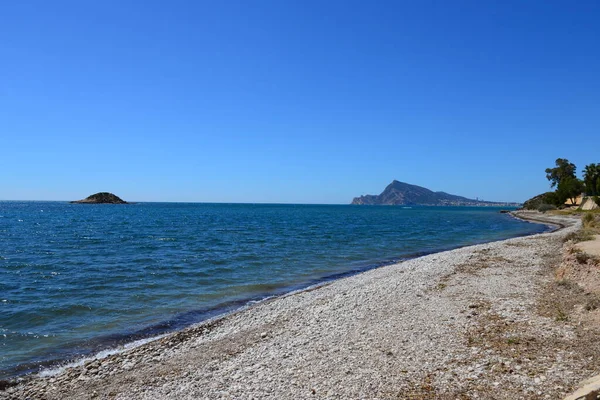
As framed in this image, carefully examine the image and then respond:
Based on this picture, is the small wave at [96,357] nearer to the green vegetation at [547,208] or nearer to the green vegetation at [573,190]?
the green vegetation at [573,190]

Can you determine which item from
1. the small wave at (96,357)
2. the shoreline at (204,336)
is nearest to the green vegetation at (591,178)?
the shoreline at (204,336)

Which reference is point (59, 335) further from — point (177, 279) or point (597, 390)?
point (597, 390)

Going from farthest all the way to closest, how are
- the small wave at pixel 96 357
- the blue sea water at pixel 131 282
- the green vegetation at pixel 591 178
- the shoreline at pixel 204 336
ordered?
the green vegetation at pixel 591 178 < the blue sea water at pixel 131 282 < the small wave at pixel 96 357 < the shoreline at pixel 204 336

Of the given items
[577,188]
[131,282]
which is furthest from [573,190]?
[131,282]

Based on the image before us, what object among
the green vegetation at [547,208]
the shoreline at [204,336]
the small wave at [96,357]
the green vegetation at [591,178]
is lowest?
the small wave at [96,357]

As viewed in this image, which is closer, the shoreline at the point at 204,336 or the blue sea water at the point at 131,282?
the shoreline at the point at 204,336

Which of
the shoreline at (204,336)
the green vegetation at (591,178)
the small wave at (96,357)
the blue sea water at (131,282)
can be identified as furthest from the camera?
the green vegetation at (591,178)

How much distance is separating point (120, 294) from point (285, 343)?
12708mm

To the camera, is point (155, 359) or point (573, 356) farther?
point (155, 359)

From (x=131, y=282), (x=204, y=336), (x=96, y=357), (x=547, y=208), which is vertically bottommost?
(x=96, y=357)

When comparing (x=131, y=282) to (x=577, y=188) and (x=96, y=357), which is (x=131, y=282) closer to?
(x=96, y=357)

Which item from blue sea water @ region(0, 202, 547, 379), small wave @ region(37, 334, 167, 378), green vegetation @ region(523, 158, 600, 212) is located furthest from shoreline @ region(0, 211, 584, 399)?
green vegetation @ region(523, 158, 600, 212)

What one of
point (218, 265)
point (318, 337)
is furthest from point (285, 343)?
point (218, 265)

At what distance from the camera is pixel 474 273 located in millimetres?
21000
